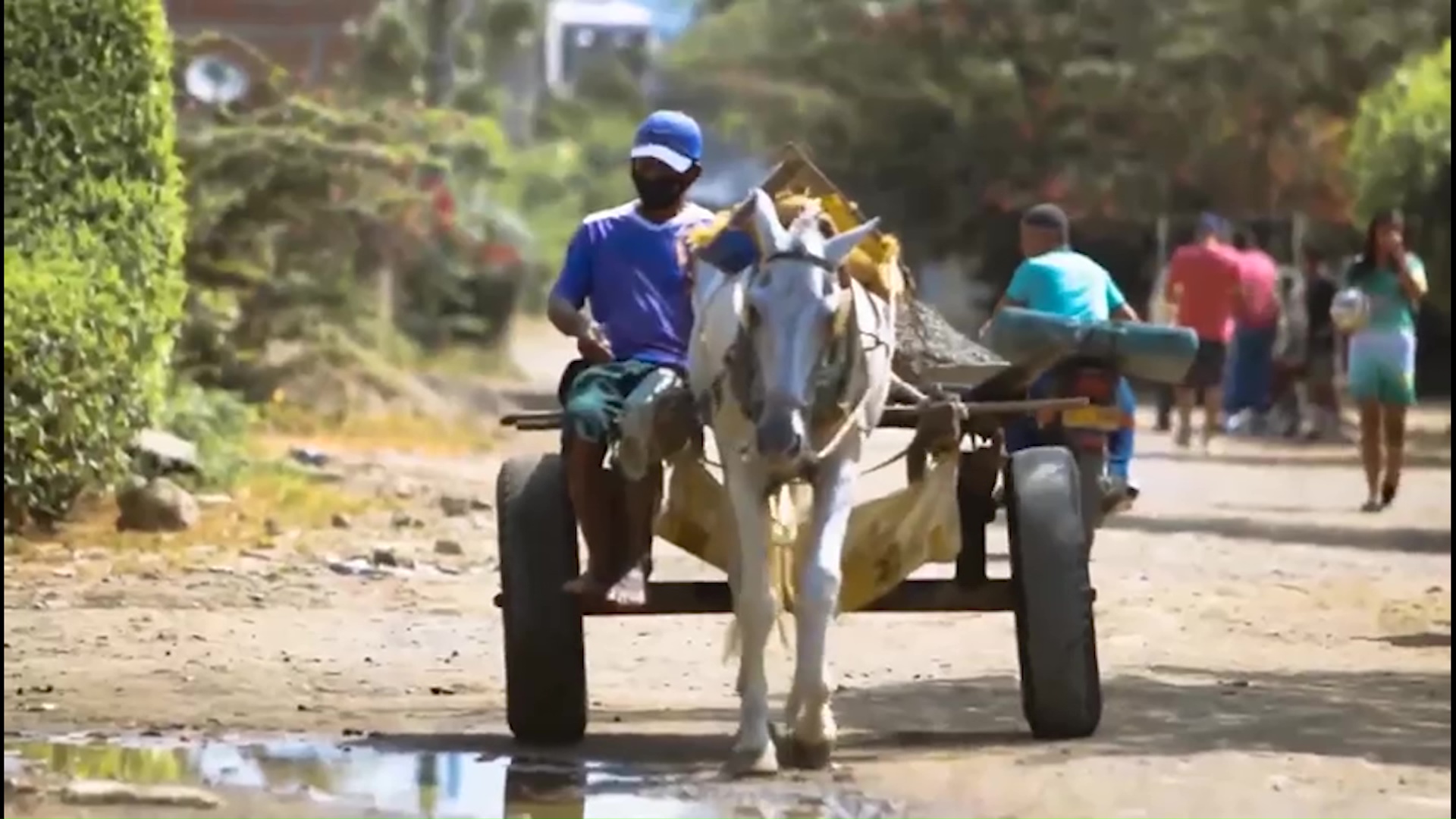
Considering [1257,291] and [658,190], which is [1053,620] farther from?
[1257,291]

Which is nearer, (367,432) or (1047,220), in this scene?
(1047,220)

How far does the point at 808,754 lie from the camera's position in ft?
31.0

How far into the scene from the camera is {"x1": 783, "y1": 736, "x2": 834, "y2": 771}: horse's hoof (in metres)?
9.42

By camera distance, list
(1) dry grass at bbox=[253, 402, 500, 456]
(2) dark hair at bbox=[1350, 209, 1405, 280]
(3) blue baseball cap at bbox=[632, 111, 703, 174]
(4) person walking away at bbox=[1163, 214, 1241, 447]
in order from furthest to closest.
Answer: (4) person walking away at bbox=[1163, 214, 1241, 447], (1) dry grass at bbox=[253, 402, 500, 456], (2) dark hair at bbox=[1350, 209, 1405, 280], (3) blue baseball cap at bbox=[632, 111, 703, 174]

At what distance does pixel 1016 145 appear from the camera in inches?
1474

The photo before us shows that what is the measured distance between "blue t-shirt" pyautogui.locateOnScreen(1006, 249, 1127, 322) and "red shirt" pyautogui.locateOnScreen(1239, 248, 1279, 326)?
13479 mm

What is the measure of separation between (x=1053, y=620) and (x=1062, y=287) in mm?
3857

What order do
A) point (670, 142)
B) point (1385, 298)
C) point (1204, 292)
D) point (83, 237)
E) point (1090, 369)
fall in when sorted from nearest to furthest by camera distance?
1. point (670, 142)
2. point (1090, 369)
3. point (83, 237)
4. point (1385, 298)
5. point (1204, 292)

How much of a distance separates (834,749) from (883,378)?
1.17 m

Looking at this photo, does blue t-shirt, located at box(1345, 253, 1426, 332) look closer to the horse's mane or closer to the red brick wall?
the horse's mane

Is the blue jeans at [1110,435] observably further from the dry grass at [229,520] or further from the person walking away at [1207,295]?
the person walking away at [1207,295]

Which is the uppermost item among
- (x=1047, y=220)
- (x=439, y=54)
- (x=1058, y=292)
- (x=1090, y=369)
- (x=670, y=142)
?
(x=439, y=54)

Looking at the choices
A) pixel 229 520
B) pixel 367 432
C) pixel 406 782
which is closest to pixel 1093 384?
pixel 406 782

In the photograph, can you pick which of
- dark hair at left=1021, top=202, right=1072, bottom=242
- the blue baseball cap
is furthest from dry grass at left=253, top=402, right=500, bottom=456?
the blue baseball cap
